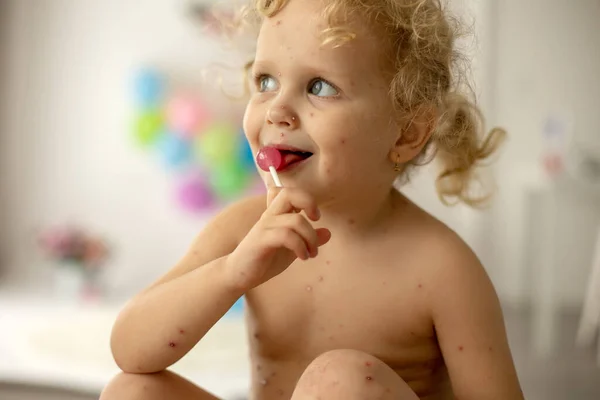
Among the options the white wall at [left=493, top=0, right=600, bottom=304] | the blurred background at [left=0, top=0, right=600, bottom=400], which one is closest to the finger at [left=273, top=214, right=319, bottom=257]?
the blurred background at [left=0, top=0, right=600, bottom=400]

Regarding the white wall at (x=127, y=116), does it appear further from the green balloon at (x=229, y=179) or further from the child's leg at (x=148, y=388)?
the child's leg at (x=148, y=388)

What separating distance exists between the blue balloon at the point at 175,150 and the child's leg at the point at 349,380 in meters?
2.40

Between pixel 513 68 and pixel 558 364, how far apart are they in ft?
4.23

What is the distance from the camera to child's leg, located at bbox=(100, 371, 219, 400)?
719mm

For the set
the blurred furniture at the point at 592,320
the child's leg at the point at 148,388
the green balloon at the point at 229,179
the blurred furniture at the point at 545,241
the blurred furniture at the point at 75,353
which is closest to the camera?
the child's leg at the point at 148,388

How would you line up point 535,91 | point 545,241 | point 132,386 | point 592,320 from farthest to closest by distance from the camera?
point 535,91
point 545,241
point 592,320
point 132,386

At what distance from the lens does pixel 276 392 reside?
808 mm

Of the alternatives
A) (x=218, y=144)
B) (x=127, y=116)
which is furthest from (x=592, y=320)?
(x=127, y=116)

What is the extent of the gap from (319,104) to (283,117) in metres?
0.04

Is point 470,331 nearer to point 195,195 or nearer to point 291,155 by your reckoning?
point 291,155

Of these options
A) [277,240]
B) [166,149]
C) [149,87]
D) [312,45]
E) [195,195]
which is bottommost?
[195,195]

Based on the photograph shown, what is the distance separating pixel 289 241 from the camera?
63cm

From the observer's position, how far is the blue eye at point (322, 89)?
72 centimetres

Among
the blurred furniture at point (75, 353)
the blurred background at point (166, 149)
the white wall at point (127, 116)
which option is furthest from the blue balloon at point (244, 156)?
the blurred furniture at point (75, 353)
